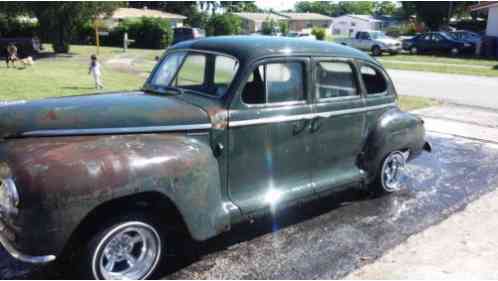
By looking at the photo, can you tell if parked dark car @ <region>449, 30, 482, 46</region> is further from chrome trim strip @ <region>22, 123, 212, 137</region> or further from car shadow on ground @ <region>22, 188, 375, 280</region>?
chrome trim strip @ <region>22, 123, 212, 137</region>

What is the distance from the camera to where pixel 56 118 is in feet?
11.4

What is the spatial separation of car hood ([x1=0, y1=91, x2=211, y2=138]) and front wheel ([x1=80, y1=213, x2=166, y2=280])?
73 centimetres

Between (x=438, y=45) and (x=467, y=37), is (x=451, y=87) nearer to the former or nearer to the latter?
(x=438, y=45)

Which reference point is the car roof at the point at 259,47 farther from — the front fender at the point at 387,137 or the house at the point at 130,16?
the house at the point at 130,16

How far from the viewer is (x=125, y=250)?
11.1ft

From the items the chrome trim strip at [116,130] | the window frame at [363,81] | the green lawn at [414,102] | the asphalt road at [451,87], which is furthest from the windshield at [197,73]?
the asphalt road at [451,87]

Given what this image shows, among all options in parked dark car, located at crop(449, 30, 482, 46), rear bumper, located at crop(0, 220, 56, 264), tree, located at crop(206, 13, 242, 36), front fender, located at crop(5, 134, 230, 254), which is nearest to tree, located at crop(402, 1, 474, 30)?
parked dark car, located at crop(449, 30, 482, 46)

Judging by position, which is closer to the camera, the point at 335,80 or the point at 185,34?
the point at 335,80

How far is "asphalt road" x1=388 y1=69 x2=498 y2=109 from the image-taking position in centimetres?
1358

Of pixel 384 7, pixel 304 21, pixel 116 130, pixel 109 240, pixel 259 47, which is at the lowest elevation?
pixel 109 240

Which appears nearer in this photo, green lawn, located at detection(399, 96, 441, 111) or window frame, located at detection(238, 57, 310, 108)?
window frame, located at detection(238, 57, 310, 108)

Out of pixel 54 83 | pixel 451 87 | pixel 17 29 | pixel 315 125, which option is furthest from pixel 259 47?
pixel 17 29

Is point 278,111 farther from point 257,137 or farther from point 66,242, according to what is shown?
point 66,242

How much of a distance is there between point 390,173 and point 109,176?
3771 mm
